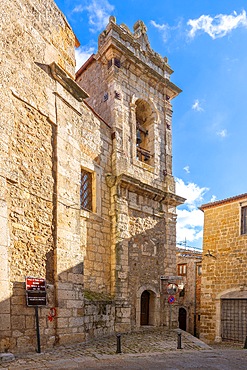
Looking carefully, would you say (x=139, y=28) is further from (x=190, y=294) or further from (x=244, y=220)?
(x=190, y=294)

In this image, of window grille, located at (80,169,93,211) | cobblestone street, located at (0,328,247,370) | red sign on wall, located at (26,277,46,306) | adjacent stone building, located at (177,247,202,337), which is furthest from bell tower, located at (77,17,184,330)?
adjacent stone building, located at (177,247,202,337)

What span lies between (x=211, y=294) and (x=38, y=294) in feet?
33.5

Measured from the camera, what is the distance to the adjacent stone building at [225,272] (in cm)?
1379

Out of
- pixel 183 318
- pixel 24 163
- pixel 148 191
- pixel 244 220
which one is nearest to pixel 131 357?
pixel 24 163

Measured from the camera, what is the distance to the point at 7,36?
706 centimetres

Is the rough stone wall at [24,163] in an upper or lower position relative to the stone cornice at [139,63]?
lower

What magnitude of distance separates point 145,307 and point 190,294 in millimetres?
10476

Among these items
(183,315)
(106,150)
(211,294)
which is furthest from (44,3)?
(183,315)

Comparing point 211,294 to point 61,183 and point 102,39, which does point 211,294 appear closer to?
point 61,183

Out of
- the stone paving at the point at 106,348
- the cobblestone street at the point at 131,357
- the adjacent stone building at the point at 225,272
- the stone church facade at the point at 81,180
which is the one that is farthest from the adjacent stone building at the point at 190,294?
the cobblestone street at the point at 131,357

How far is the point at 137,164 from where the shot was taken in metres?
11.7

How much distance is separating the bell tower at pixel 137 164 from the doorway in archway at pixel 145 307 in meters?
0.07

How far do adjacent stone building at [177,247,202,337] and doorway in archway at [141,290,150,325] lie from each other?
355 inches

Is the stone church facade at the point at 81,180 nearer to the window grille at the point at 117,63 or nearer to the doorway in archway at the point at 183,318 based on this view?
the window grille at the point at 117,63
